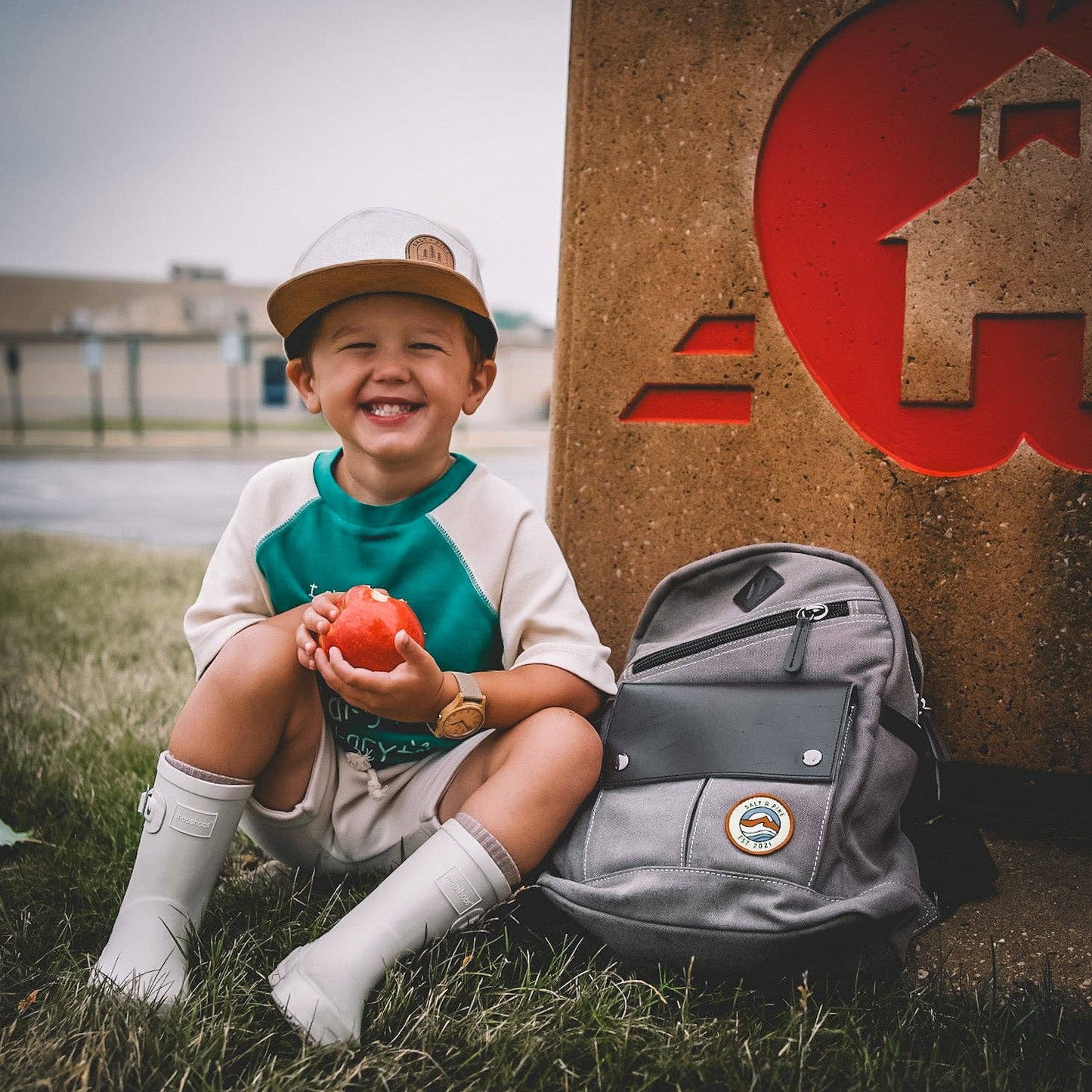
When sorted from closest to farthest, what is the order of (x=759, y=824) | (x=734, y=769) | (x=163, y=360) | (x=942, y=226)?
(x=759, y=824), (x=734, y=769), (x=942, y=226), (x=163, y=360)

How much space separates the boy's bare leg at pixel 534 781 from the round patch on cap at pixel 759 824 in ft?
0.85

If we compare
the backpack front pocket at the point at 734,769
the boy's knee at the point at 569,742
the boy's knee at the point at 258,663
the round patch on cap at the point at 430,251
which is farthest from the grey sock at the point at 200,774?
the round patch on cap at the point at 430,251

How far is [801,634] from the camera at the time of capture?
1.79m

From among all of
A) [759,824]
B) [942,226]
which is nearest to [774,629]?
[759,824]

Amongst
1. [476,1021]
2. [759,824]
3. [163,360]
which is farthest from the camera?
[163,360]

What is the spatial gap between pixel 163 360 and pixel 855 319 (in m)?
41.3

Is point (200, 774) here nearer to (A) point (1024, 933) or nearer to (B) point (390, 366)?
(B) point (390, 366)

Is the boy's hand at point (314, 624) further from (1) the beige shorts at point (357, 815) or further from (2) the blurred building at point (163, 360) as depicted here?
(2) the blurred building at point (163, 360)

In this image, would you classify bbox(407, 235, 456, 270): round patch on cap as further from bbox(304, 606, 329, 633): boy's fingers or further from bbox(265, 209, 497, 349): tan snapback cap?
bbox(304, 606, 329, 633): boy's fingers

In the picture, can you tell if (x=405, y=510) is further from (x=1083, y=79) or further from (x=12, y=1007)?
(x=1083, y=79)

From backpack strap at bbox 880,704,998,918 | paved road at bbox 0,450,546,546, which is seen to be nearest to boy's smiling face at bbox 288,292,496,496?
backpack strap at bbox 880,704,998,918

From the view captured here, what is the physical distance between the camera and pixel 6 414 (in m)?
39.2

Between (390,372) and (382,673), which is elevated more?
(390,372)

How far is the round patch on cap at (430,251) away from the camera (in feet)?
5.69
